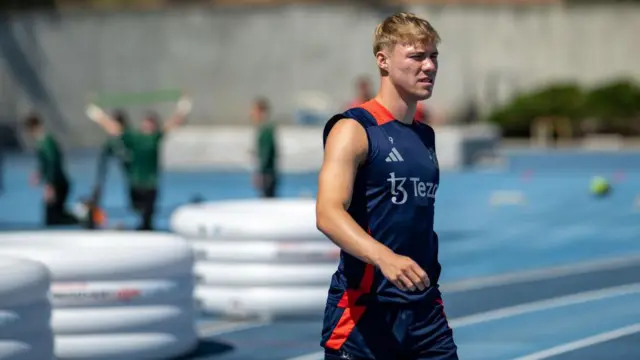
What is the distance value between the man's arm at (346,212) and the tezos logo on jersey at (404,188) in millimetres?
162

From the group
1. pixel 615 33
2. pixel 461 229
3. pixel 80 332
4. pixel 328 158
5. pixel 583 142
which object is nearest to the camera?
pixel 328 158

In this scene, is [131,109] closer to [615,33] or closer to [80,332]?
[615,33]

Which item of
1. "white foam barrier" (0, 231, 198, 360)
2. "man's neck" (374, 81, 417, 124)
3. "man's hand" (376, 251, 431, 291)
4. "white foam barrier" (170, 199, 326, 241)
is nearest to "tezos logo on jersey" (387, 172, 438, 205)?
"man's neck" (374, 81, 417, 124)

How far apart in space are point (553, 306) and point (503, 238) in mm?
7022

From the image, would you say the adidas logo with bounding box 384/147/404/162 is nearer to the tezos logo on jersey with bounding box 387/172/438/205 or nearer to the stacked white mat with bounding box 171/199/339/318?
the tezos logo on jersey with bounding box 387/172/438/205

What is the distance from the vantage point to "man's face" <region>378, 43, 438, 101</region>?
224 inches

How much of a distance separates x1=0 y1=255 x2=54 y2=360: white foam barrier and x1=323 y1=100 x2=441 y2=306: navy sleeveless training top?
3491 mm

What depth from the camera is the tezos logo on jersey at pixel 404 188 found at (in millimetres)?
5694

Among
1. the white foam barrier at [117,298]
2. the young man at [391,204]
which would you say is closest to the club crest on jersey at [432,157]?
the young man at [391,204]

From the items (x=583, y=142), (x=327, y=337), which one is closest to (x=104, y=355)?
(x=327, y=337)

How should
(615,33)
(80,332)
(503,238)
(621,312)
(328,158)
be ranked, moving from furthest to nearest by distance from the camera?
(615,33)
(503,238)
(621,312)
(80,332)
(328,158)

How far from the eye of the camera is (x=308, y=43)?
4978 cm

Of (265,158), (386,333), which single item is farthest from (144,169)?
(386,333)

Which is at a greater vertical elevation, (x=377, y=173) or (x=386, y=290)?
(x=377, y=173)
